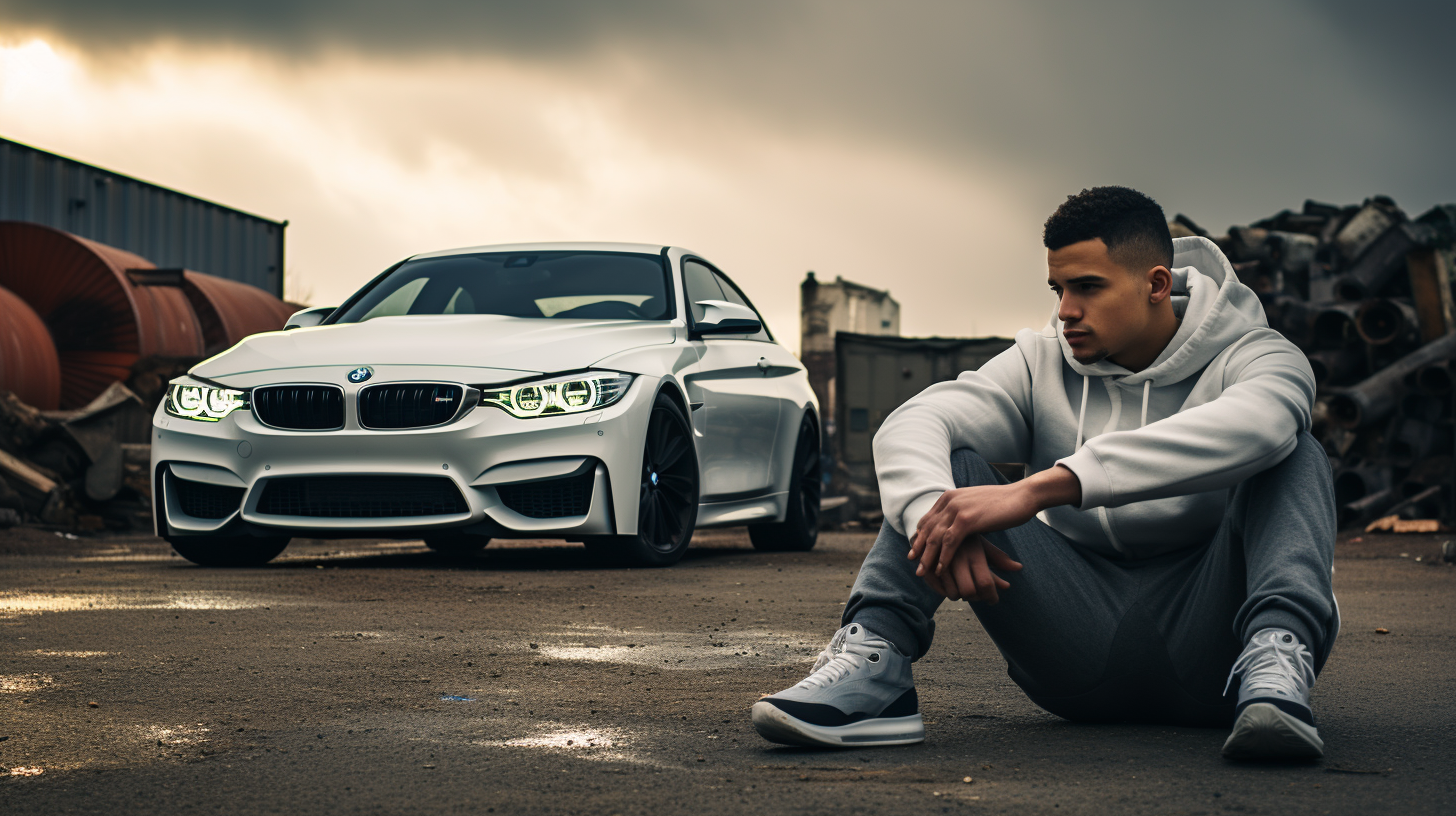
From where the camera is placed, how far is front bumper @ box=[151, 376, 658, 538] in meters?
6.75

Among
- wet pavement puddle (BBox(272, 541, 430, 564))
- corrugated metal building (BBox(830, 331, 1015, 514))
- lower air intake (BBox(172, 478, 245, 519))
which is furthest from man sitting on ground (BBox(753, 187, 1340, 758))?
corrugated metal building (BBox(830, 331, 1015, 514))

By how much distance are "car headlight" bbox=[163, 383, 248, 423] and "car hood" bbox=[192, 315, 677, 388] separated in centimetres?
7

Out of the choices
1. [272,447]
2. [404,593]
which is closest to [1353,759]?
[404,593]

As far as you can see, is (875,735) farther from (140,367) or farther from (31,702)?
(140,367)

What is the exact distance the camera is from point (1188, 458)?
2.85 meters

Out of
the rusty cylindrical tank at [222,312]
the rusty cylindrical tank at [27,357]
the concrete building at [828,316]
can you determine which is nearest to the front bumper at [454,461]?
the rusty cylindrical tank at [27,357]

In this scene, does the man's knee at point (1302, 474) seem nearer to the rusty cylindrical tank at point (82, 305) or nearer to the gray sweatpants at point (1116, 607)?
the gray sweatpants at point (1116, 607)

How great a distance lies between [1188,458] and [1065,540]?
36cm

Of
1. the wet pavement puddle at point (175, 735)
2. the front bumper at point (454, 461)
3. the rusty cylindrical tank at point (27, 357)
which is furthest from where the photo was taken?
Result: the rusty cylindrical tank at point (27, 357)

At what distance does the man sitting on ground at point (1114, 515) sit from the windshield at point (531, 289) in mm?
4900

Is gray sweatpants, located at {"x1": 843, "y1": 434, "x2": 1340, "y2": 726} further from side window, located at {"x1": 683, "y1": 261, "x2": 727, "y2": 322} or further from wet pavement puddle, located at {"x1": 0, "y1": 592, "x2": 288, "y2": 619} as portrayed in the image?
side window, located at {"x1": 683, "y1": 261, "x2": 727, "y2": 322}

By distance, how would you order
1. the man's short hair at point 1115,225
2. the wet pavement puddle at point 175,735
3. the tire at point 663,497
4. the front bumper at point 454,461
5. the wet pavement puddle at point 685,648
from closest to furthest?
the wet pavement puddle at point 175,735, the man's short hair at point 1115,225, the wet pavement puddle at point 685,648, the front bumper at point 454,461, the tire at point 663,497

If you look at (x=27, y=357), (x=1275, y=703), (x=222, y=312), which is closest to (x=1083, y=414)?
(x=1275, y=703)

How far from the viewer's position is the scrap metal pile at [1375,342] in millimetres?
12406
